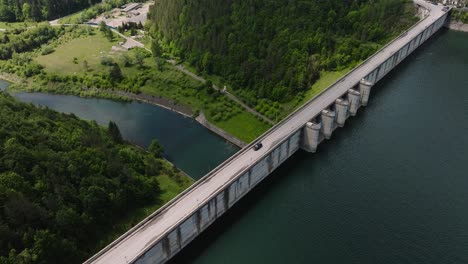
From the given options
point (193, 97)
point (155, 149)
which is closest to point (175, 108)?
point (193, 97)

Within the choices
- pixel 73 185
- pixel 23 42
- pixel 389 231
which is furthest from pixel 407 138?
pixel 23 42

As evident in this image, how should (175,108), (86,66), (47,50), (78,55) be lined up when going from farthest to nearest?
(47,50) → (78,55) → (86,66) → (175,108)

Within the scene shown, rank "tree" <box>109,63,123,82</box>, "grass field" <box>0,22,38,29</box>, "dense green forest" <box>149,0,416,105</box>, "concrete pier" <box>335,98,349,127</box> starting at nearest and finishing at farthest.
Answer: "concrete pier" <box>335,98,349,127</box> → "dense green forest" <box>149,0,416,105</box> → "tree" <box>109,63,123,82</box> → "grass field" <box>0,22,38,29</box>

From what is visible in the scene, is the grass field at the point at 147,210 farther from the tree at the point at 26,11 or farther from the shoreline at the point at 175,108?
the tree at the point at 26,11

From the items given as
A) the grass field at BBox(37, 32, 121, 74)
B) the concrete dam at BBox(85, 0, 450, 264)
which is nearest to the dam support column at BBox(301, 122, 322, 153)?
the concrete dam at BBox(85, 0, 450, 264)

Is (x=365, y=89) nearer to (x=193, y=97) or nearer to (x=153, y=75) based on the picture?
(x=193, y=97)

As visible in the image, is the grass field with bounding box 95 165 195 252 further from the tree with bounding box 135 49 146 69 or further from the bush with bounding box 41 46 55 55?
the bush with bounding box 41 46 55 55

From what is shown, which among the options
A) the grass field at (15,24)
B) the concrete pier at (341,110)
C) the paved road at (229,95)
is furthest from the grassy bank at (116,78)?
the grass field at (15,24)

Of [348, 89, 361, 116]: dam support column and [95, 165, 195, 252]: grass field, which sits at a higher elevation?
[348, 89, 361, 116]: dam support column
